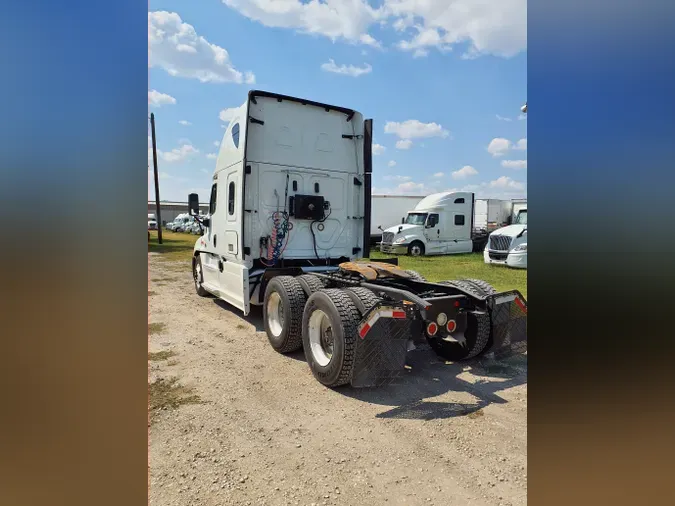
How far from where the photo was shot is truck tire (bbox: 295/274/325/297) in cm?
559

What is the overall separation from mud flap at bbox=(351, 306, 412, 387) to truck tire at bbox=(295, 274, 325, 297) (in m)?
1.57

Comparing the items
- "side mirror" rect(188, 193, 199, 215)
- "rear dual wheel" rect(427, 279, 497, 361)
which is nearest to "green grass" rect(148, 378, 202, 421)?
"rear dual wheel" rect(427, 279, 497, 361)

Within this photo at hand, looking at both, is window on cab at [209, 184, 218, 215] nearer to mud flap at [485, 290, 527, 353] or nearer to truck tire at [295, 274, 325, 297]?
truck tire at [295, 274, 325, 297]

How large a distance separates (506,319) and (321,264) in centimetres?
365

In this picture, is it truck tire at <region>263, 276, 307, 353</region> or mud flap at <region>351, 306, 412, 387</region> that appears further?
truck tire at <region>263, 276, 307, 353</region>

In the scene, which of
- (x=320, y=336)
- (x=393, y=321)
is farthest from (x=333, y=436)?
(x=320, y=336)

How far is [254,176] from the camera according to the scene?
267 inches

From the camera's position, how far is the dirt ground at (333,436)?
273 centimetres
